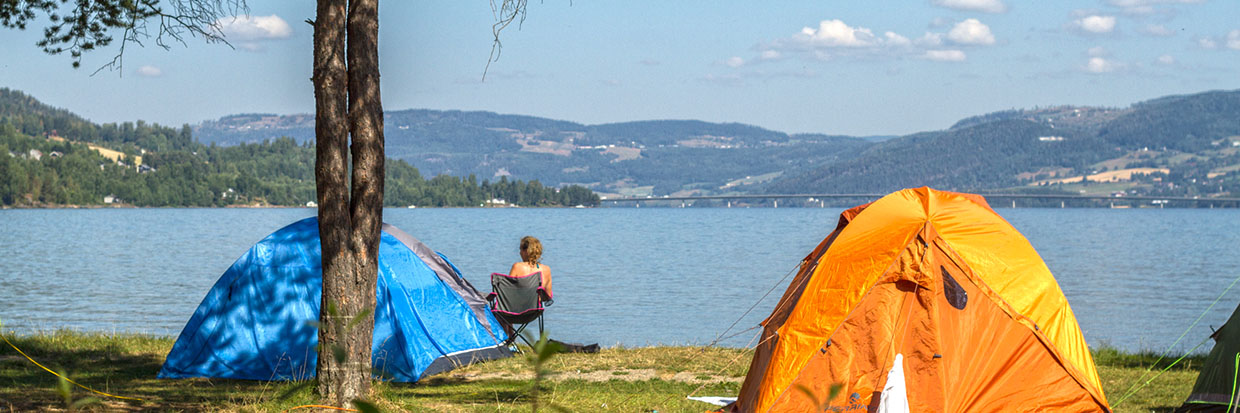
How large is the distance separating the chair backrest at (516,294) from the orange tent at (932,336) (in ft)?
11.3

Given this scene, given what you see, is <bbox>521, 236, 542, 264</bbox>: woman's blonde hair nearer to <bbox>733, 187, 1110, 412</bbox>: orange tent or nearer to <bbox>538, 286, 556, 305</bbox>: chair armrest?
<bbox>538, 286, 556, 305</bbox>: chair armrest

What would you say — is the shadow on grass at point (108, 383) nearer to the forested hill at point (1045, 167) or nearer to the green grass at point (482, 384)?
the green grass at point (482, 384)

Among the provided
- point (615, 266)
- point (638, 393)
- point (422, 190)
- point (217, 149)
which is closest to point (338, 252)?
point (638, 393)

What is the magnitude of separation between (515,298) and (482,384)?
1669 millimetres

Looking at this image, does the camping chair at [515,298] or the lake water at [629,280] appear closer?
the camping chair at [515,298]

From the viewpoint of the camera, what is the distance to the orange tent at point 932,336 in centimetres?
591

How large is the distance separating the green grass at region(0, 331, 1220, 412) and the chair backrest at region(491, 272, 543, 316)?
0.49 m

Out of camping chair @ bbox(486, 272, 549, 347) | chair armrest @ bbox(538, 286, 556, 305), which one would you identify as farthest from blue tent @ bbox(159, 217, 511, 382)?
chair armrest @ bbox(538, 286, 556, 305)

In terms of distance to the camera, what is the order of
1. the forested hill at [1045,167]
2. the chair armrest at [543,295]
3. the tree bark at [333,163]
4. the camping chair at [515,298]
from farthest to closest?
the forested hill at [1045,167] < the chair armrest at [543,295] < the camping chair at [515,298] < the tree bark at [333,163]

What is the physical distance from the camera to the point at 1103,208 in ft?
530

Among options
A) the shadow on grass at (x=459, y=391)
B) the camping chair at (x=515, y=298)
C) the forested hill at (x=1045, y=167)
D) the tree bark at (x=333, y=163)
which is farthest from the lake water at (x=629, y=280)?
the forested hill at (x=1045, y=167)

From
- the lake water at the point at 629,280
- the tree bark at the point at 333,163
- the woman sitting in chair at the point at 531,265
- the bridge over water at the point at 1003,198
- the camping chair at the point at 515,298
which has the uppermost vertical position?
the tree bark at the point at 333,163

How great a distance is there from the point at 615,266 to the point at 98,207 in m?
92.7

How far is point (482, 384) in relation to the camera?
7.64 m
